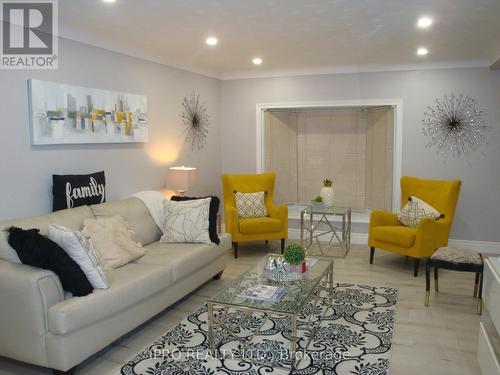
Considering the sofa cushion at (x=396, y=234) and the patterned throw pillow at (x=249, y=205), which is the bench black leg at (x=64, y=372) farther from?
the sofa cushion at (x=396, y=234)

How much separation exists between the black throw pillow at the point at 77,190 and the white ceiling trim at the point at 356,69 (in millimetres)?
2932

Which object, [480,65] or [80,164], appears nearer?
[80,164]

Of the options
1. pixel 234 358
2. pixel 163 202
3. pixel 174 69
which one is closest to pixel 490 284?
pixel 234 358

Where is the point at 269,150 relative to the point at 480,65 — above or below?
below

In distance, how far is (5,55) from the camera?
344 centimetres

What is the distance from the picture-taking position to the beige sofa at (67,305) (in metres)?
2.70

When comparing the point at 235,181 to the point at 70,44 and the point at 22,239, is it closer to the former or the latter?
the point at 70,44

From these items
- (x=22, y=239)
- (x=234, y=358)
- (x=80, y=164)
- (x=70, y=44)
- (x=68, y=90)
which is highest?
(x=70, y=44)

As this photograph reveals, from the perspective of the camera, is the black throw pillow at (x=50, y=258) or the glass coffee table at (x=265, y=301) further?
the glass coffee table at (x=265, y=301)

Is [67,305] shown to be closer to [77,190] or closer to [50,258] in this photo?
[50,258]

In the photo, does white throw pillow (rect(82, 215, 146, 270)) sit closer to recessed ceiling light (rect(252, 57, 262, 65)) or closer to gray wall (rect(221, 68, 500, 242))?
recessed ceiling light (rect(252, 57, 262, 65))

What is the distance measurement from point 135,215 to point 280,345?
1857 mm

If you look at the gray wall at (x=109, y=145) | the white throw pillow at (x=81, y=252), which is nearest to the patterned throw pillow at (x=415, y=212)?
the gray wall at (x=109, y=145)

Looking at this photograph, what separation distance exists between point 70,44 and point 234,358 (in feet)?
9.66
